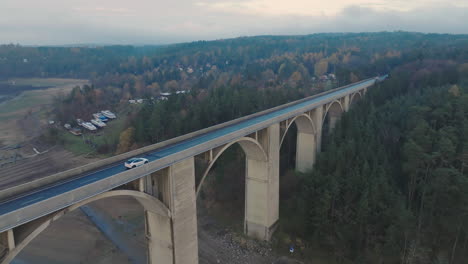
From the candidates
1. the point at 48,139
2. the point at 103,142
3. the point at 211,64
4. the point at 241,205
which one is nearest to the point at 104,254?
the point at 241,205

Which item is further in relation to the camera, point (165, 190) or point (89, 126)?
point (89, 126)

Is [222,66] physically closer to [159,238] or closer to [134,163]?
[159,238]

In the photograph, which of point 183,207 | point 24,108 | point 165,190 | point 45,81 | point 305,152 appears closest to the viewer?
point 165,190

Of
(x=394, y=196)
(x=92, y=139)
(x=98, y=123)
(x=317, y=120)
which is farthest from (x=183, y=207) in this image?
(x=98, y=123)

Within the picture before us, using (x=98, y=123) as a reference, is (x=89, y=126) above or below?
below

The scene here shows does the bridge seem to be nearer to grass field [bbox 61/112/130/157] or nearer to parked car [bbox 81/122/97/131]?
grass field [bbox 61/112/130/157]

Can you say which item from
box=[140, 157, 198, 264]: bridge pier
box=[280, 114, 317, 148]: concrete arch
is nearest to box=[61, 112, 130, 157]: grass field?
box=[280, 114, 317, 148]: concrete arch
